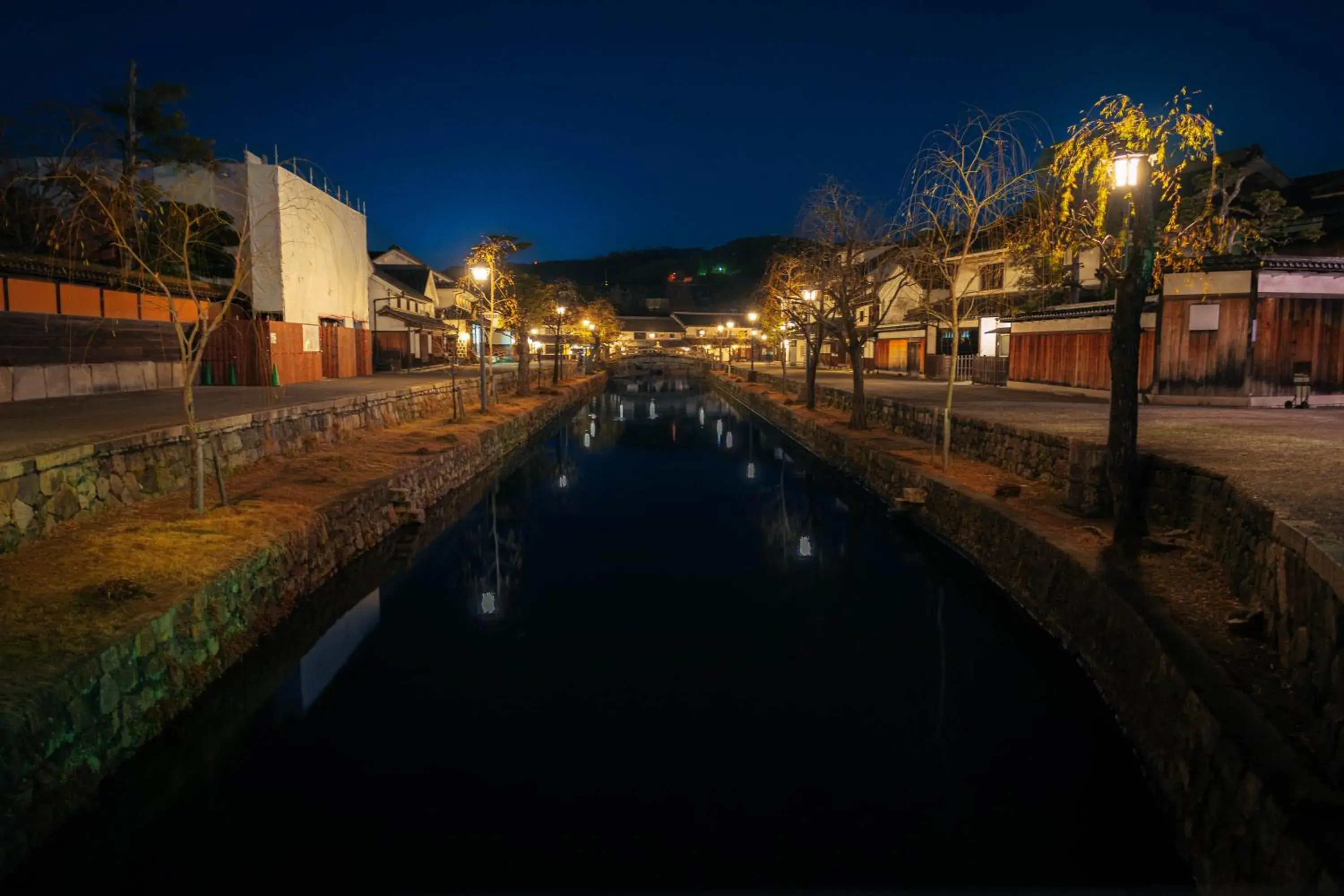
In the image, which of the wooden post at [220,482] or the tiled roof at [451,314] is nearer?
the wooden post at [220,482]

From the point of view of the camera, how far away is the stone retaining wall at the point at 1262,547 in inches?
181

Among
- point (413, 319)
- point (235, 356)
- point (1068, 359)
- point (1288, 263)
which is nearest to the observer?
point (1288, 263)

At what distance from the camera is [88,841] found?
5184 millimetres

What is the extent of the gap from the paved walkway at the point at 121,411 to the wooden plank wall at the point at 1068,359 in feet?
65.2

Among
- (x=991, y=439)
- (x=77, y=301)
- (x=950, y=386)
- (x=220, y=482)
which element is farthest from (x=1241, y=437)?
(x=77, y=301)

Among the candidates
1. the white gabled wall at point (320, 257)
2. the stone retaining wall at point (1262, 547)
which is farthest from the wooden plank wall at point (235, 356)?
the stone retaining wall at point (1262, 547)

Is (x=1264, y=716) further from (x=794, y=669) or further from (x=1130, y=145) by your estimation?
(x=1130, y=145)

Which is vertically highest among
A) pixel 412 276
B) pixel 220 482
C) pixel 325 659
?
pixel 412 276

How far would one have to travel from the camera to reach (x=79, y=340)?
63.4ft

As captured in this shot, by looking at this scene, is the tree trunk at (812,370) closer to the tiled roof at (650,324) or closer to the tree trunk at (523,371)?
the tree trunk at (523,371)

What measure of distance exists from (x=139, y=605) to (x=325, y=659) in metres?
2.35

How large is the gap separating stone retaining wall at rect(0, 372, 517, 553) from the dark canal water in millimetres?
2679

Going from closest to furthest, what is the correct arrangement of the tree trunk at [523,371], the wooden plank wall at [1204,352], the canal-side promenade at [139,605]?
the canal-side promenade at [139,605] < the wooden plank wall at [1204,352] < the tree trunk at [523,371]

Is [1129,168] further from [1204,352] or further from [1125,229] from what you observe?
[1204,352]
